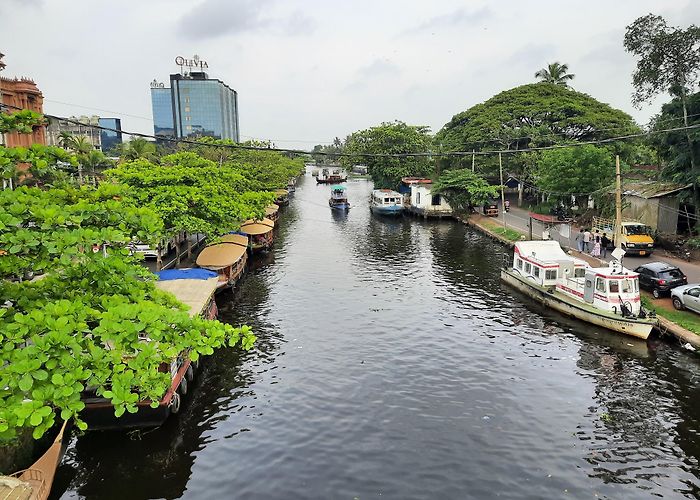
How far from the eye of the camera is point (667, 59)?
35.8 meters

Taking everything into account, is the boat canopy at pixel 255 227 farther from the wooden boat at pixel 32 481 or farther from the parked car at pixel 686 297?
the wooden boat at pixel 32 481

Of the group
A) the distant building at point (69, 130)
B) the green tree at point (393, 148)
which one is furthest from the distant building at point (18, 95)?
the green tree at point (393, 148)

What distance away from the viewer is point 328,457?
16.2 meters

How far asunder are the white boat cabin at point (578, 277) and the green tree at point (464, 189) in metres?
28.4

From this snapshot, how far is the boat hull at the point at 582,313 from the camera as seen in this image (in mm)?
24641

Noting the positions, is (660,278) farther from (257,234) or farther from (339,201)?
(339,201)

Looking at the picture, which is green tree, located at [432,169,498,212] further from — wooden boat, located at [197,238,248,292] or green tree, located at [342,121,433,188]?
wooden boat, located at [197,238,248,292]

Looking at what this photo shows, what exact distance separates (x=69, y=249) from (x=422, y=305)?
25466mm

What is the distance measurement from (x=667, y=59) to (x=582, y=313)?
20.9m

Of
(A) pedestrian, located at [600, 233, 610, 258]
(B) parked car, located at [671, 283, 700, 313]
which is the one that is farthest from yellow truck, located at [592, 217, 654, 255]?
(B) parked car, located at [671, 283, 700, 313]

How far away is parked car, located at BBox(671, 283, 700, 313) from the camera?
25172 millimetres

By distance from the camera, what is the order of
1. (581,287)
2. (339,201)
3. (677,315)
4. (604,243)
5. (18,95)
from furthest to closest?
1. (339,201)
2. (18,95)
3. (604,243)
4. (581,287)
5. (677,315)

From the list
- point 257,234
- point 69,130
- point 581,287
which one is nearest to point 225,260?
point 257,234

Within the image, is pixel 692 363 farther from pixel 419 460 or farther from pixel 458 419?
pixel 419 460
